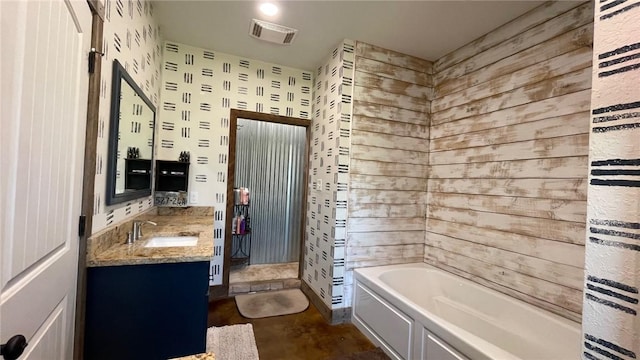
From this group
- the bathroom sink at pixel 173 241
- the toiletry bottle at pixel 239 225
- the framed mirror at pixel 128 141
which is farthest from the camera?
the toiletry bottle at pixel 239 225

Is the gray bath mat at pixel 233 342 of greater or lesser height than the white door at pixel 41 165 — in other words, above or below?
below

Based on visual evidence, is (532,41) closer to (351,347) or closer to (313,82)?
(313,82)

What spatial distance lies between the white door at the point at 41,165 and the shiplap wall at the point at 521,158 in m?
2.51

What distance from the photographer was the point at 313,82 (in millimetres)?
3256

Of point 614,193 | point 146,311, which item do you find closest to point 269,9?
point 146,311

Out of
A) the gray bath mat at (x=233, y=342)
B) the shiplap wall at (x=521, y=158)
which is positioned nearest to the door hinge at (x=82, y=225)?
A: the gray bath mat at (x=233, y=342)

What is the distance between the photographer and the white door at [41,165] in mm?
646

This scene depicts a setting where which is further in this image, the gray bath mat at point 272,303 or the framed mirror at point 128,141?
the gray bath mat at point 272,303

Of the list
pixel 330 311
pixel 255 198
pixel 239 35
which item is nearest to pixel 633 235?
pixel 330 311

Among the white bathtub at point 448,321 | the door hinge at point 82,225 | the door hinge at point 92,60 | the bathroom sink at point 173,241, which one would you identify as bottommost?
the white bathtub at point 448,321

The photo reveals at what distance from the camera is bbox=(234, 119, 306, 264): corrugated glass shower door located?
3869mm

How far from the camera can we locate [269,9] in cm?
210

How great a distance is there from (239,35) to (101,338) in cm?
244

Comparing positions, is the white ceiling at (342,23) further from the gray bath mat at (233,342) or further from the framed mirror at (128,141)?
A: the gray bath mat at (233,342)
